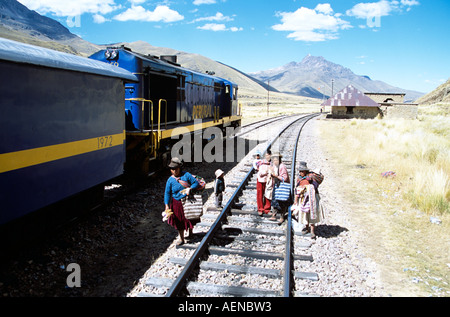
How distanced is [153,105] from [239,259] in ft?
20.4

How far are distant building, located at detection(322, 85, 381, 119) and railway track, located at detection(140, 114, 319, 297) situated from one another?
119 feet

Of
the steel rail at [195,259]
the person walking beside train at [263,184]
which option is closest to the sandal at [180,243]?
the steel rail at [195,259]

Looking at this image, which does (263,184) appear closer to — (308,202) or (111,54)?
(308,202)

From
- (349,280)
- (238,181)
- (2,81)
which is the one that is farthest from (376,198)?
(2,81)

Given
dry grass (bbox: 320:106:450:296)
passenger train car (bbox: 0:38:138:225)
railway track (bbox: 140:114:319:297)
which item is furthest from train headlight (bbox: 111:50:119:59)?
dry grass (bbox: 320:106:450:296)

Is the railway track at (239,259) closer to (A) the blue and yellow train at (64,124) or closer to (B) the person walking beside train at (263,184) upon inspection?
(B) the person walking beside train at (263,184)

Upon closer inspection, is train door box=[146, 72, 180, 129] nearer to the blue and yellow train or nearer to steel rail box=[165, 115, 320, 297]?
the blue and yellow train

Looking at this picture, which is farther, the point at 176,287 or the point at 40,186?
the point at 40,186

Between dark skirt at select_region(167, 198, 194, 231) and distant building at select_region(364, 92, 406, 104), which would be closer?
dark skirt at select_region(167, 198, 194, 231)

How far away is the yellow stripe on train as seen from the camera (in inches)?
176

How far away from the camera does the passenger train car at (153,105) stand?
9289 mm
